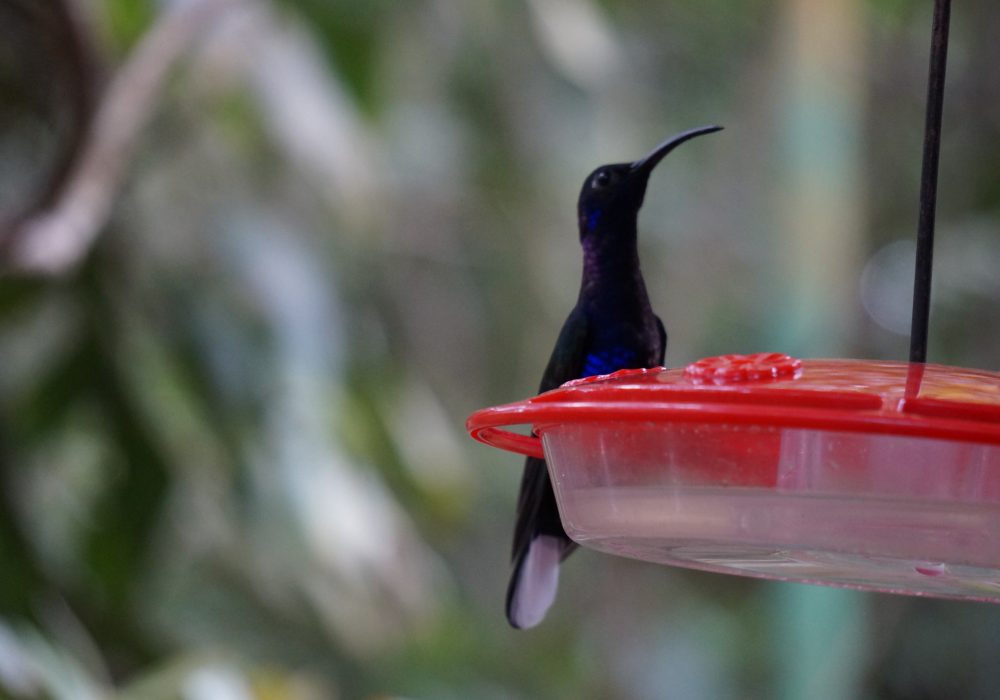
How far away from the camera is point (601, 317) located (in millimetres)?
1443

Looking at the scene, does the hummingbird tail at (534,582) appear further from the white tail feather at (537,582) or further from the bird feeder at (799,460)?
the bird feeder at (799,460)

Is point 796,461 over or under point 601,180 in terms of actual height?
under

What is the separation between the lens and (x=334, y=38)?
3418 millimetres

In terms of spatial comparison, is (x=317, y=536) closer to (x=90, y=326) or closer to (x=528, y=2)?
(x=90, y=326)

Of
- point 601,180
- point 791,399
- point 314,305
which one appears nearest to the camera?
point 791,399

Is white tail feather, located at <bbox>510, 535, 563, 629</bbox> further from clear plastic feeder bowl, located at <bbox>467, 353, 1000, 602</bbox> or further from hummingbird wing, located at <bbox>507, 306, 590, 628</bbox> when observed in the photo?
clear plastic feeder bowl, located at <bbox>467, 353, 1000, 602</bbox>

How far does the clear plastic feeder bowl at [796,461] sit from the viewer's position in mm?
902

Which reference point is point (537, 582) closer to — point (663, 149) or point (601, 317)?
point (601, 317)

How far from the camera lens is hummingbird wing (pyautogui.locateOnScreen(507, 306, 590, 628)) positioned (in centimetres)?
144

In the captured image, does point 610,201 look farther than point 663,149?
Yes

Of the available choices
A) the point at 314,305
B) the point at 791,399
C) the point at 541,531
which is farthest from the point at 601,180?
the point at 314,305

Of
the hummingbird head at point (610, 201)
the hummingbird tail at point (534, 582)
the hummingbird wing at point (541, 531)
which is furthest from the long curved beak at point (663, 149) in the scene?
the hummingbird tail at point (534, 582)

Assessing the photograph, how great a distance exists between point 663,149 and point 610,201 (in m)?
0.19

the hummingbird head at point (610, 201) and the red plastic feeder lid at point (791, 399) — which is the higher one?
the hummingbird head at point (610, 201)
